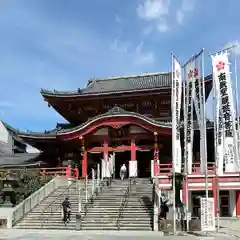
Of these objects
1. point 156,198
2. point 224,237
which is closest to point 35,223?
point 156,198

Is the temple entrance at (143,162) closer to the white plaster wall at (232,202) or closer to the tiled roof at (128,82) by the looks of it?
the tiled roof at (128,82)

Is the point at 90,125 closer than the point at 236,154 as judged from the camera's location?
No

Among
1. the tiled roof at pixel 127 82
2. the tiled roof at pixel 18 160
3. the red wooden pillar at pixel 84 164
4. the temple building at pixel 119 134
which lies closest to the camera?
the temple building at pixel 119 134

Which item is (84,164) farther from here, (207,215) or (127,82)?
(207,215)

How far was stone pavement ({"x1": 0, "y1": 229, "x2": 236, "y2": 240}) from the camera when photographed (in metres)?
19.7

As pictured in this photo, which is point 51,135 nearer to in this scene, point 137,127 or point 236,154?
point 137,127

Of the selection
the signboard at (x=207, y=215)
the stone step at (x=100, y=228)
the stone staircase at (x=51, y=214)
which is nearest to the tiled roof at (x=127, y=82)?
the stone staircase at (x=51, y=214)

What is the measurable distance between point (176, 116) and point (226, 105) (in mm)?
2735

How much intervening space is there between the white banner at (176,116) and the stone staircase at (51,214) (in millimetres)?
6754

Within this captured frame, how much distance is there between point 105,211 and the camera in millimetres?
25703

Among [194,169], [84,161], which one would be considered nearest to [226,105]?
[194,169]

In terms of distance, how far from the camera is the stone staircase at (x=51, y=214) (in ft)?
80.4

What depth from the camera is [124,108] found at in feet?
134

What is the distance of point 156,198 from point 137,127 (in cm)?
1248
